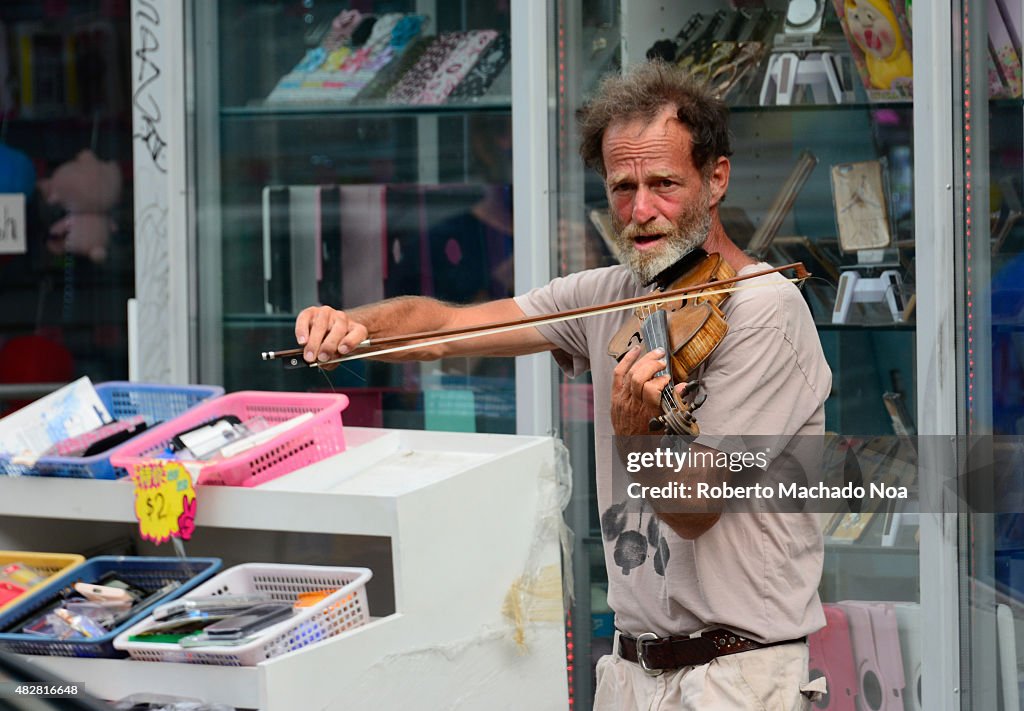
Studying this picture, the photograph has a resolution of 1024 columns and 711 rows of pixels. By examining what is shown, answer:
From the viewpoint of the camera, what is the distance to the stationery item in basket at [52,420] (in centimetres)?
297

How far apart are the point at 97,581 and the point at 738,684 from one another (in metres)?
1.35

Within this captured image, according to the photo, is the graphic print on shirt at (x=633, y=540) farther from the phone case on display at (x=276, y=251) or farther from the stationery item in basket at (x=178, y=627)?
the phone case on display at (x=276, y=251)

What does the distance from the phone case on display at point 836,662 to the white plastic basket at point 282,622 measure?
174 centimetres

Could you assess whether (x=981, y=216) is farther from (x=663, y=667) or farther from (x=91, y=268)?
(x=91, y=268)

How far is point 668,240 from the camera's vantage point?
2363mm

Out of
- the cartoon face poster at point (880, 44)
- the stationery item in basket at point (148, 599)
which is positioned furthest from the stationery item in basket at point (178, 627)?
the cartoon face poster at point (880, 44)

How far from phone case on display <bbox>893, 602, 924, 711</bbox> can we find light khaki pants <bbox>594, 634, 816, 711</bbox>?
1.56 m

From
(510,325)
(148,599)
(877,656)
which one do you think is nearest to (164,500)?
(148,599)

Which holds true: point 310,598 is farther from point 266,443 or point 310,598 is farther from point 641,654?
point 641,654

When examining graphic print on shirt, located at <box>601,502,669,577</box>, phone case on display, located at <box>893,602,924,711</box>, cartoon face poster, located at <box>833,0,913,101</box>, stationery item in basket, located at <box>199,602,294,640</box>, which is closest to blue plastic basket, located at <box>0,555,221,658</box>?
stationery item in basket, located at <box>199,602,294,640</box>

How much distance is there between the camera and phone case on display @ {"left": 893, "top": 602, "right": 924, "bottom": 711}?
12.2 ft

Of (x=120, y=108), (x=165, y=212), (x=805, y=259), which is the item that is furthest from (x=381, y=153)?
(x=805, y=259)

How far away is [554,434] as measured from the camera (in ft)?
12.9

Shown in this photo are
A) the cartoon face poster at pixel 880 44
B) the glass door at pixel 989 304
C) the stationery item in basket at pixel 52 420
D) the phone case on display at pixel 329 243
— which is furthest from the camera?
the phone case on display at pixel 329 243
